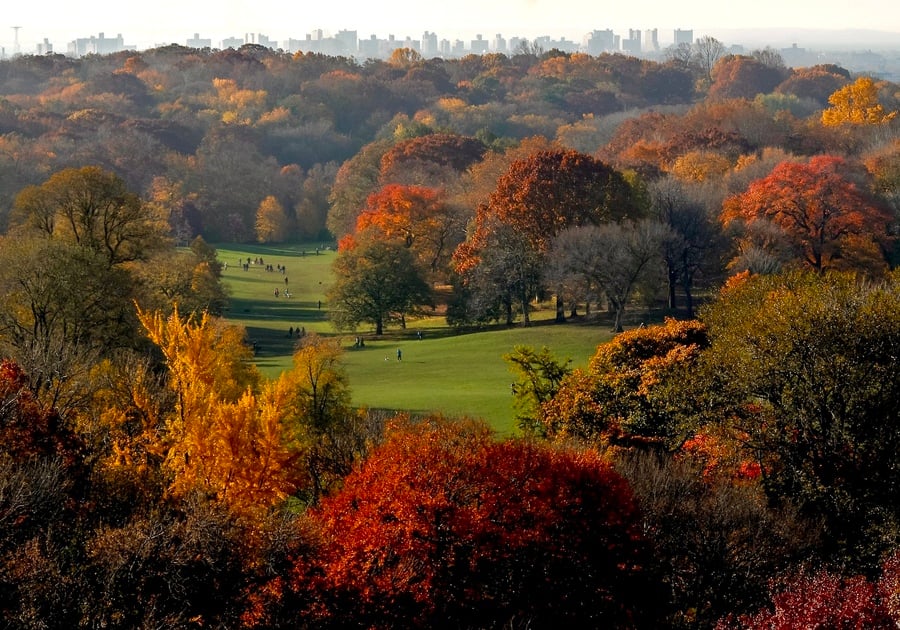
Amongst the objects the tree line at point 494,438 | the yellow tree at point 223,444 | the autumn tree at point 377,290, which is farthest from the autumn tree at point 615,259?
the yellow tree at point 223,444

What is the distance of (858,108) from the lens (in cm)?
10950

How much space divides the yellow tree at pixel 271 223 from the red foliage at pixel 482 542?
81003 millimetres

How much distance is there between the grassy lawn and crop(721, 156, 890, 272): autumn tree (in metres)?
13.4

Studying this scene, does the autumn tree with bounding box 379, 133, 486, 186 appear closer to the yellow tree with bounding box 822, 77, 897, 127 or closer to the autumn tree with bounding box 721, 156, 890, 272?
the autumn tree with bounding box 721, 156, 890, 272

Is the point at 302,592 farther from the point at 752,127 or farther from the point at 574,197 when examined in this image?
the point at 752,127

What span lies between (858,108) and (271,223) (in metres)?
59.3

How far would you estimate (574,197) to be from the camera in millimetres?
60062

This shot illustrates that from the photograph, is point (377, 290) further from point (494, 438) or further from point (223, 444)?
point (223, 444)

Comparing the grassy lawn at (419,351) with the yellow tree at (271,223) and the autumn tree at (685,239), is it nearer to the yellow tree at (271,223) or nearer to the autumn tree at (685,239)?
the autumn tree at (685,239)

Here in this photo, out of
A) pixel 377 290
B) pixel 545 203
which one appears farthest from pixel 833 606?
pixel 545 203

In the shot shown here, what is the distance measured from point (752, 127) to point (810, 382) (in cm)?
7669

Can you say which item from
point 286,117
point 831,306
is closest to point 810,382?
point 831,306

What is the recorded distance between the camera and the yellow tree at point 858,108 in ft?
347

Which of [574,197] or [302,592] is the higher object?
[574,197]
